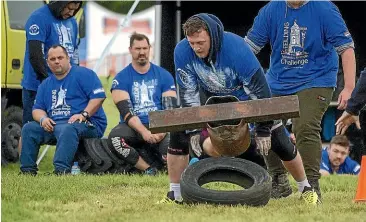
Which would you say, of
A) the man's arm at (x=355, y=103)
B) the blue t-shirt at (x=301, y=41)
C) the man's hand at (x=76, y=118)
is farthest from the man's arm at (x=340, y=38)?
the man's hand at (x=76, y=118)

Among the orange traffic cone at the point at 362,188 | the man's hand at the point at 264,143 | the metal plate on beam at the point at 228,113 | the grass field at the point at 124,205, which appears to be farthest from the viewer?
the orange traffic cone at the point at 362,188

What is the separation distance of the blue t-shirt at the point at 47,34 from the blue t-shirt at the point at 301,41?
3405 mm

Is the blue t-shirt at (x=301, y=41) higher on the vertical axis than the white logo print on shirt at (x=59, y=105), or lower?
higher

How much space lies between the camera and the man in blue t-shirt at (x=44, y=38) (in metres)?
10.2

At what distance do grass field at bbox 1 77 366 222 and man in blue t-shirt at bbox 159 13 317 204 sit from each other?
40 centimetres

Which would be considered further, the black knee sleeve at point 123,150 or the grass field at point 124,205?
the black knee sleeve at point 123,150

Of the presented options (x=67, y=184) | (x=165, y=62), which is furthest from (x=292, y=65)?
(x=165, y=62)

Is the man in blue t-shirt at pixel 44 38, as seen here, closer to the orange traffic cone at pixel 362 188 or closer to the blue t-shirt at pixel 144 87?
the blue t-shirt at pixel 144 87

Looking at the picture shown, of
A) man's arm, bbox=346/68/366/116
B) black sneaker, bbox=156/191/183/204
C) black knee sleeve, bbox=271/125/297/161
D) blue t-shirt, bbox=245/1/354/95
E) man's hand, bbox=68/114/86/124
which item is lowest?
black sneaker, bbox=156/191/183/204

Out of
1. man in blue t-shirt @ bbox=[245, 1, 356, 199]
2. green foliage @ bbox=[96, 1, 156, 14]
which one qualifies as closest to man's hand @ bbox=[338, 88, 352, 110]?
man in blue t-shirt @ bbox=[245, 1, 356, 199]

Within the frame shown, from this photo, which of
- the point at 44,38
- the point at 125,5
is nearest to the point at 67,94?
the point at 44,38

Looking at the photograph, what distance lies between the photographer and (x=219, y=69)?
21.3 ft

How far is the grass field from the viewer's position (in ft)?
19.4

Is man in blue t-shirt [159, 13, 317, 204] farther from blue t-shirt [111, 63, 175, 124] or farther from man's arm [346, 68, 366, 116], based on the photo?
blue t-shirt [111, 63, 175, 124]
